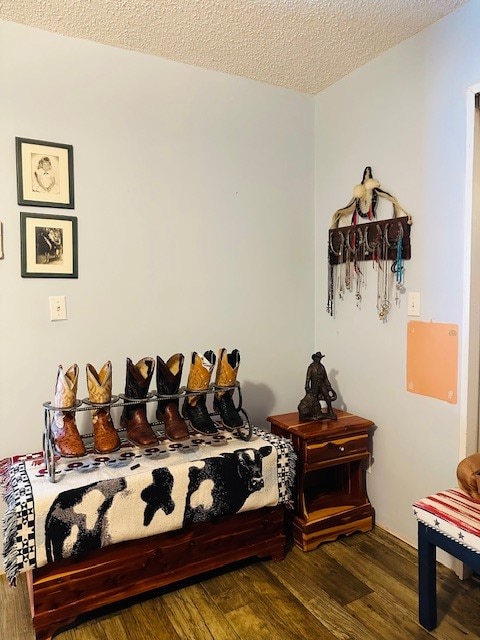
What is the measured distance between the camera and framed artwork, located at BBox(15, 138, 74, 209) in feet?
6.46

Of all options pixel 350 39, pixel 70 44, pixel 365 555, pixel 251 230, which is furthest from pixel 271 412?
pixel 70 44

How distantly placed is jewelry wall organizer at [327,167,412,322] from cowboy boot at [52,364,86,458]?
1.49 m

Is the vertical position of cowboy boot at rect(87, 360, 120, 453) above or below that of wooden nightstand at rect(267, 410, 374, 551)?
above

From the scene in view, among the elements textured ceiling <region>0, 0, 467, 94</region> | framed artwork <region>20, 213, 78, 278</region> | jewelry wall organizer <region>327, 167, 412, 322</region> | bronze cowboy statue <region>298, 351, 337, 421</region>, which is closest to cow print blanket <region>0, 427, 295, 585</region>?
bronze cowboy statue <region>298, 351, 337, 421</region>

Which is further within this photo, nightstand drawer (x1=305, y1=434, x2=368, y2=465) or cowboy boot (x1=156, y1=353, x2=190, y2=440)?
nightstand drawer (x1=305, y1=434, x2=368, y2=465)

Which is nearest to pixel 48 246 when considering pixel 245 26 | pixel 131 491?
pixel 131 491

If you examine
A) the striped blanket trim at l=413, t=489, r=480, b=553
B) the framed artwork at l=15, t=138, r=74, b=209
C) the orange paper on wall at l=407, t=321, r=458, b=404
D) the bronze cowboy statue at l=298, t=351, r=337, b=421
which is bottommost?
the striped blanket trim at l=413, t=489, r=480, b=553

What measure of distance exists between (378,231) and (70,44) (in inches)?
65.5

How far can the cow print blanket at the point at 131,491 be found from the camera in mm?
1559

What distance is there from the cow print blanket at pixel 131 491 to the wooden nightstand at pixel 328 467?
14 cm

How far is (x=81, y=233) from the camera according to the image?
210 centimetres

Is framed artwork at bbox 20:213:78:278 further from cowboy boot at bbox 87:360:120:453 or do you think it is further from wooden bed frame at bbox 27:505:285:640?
wooden bed frame at bbox 27:505:285:640

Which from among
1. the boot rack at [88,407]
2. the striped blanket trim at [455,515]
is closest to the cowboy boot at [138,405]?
the boot rack at [88,407]

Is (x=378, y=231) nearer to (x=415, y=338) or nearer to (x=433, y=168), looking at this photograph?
(x=433, y=168)
